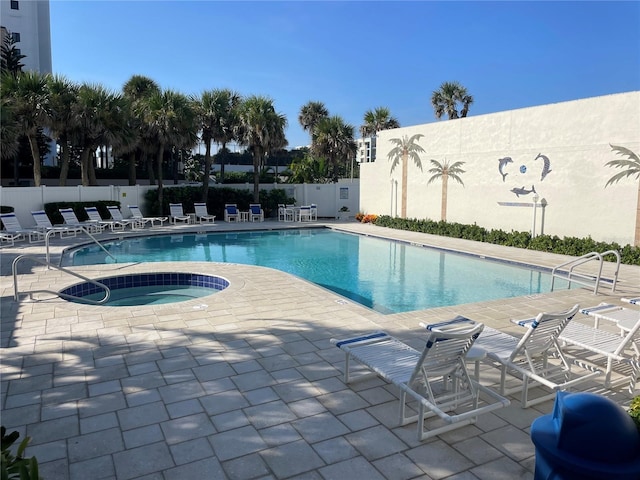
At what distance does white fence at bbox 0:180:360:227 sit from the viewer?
16.7 meters

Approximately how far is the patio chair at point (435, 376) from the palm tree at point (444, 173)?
13.6 metres

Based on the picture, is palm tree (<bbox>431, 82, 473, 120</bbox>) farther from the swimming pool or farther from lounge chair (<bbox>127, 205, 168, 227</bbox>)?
lounge chair (<bbox>127, 205, 168, 227</bbox>)

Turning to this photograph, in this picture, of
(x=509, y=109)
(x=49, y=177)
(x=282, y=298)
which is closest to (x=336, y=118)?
(x=509, y=109)

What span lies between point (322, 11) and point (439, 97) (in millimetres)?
26921

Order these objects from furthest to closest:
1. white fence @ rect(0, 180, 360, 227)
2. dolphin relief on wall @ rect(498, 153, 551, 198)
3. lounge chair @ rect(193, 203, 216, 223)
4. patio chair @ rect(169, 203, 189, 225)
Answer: lounge chair @ rect(193, 203, 216, 223) < patio chair @ rect(169, 203, 189, 225) < white fence @ rect(0, 180, 360, 227) < dolphin relief on wall @ rect(498, 153, 551, 198)

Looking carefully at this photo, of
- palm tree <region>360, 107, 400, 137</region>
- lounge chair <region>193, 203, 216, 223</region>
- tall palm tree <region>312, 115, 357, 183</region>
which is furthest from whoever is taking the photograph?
palm tree <region>360, 107, 400, 137</region>

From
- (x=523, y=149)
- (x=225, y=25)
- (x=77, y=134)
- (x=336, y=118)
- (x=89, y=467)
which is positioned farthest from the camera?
(x=336, y=118)

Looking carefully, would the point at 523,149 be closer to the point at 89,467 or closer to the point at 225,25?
the point at 225,25

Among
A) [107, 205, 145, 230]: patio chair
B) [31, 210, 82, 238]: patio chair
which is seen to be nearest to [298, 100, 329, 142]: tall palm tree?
[107, 205, 145, 230]: patio chair

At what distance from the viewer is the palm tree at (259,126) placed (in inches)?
862

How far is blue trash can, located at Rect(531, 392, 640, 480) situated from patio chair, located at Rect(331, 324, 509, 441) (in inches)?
34.3

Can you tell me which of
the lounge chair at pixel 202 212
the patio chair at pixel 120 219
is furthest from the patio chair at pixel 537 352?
the lounge chair at pixel 202 212

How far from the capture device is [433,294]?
9477 millimetres

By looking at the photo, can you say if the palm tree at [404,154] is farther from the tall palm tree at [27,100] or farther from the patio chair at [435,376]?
the patio chair at [435,376]
